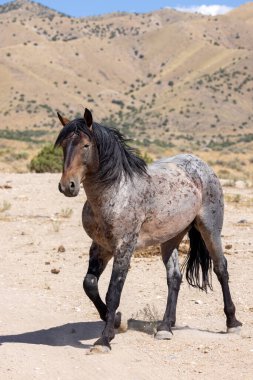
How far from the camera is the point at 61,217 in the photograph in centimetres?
1759

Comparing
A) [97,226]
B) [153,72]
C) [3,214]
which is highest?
[153,72]

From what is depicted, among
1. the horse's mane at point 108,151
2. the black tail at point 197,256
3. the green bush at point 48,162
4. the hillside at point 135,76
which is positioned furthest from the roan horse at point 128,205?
the hillside at point 135,76

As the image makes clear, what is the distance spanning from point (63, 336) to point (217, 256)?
1.88 meters

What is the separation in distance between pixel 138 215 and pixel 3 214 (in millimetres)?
11254

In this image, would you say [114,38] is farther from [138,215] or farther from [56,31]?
[138,215]

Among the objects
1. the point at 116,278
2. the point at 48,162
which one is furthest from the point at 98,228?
the point at 48,162

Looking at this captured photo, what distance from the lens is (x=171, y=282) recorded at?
26.0ft

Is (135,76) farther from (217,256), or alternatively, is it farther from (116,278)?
(116,278)

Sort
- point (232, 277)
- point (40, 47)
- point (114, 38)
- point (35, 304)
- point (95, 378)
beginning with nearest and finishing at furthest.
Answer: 1. point (95, 378)
2. point (35, 304)
3. point (232, 277)
4. point (40, 47)
5. point (114, 38)

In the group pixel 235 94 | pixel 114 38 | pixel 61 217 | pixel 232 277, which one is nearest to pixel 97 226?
pixel 232 277

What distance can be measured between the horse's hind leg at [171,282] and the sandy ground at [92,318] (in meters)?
0.13

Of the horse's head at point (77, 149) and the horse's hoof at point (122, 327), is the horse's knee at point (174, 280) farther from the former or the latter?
the horse's head at point (77, 149)

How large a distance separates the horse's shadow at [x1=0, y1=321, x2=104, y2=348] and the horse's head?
1700 millimetres

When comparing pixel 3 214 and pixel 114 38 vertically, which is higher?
pixel 114 38
